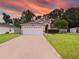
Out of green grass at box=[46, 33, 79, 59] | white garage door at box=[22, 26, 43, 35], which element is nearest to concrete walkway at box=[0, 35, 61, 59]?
green grass at box=[46, 33, 79, 59]

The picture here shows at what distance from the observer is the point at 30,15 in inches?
4141

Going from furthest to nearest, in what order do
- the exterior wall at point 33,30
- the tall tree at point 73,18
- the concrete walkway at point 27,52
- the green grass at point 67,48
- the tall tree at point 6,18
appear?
1. the tall tree at point 6,18
2. the tall tree at point 73,18
3. the exterior wall at point 33,30
4. the green grass at point 67,48
5. the concrete walkway at point 27,52

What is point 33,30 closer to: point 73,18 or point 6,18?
point 73,18

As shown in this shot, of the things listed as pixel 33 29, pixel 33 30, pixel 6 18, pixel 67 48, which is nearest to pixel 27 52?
pixel 67 48

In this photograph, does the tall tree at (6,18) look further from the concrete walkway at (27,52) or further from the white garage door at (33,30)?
the concrete walkway at (27,52)

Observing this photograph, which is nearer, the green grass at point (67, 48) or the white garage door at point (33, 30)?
the green grass at point (67, 48)

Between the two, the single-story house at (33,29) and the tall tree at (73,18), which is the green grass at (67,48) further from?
the tall tree at (73,18)

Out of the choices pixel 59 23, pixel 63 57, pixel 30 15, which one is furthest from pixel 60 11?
pixel 63 57

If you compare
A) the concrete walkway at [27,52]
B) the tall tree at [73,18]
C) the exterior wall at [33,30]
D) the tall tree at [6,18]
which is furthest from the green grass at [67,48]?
the tall tree at [6,18]

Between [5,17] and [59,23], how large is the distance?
140ft

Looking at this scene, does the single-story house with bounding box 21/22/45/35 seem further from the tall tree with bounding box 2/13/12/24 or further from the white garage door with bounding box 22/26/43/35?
the tall tree with bounding box 2/13/12/24

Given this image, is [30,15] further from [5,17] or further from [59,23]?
[59,23]

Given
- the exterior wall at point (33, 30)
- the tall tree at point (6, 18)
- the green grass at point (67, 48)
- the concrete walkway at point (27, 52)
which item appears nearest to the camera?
the concrete walkway at point (27, 52)

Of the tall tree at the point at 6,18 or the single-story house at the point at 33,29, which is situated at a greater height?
the tall tree at the point at 6,18
